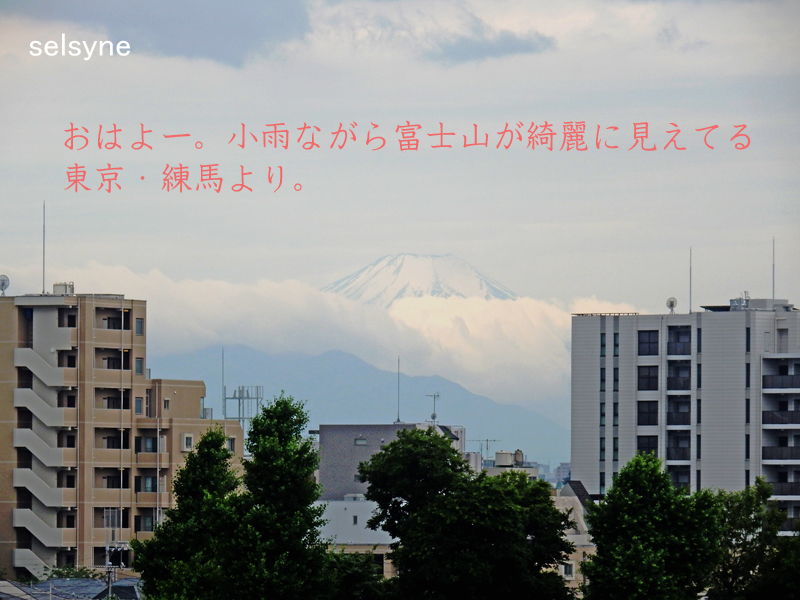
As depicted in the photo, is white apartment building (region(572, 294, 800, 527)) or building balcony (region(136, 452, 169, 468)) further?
white apartment building (region(572, 294, 800, 527))

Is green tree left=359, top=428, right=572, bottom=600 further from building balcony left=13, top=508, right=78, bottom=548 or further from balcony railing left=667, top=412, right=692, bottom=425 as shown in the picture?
balcony railing left=667, top=412, right=692, bottom=425

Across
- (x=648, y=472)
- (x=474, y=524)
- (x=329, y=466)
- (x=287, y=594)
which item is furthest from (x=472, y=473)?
(x=329, y=466)

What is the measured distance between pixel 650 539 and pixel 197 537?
17.0 meters

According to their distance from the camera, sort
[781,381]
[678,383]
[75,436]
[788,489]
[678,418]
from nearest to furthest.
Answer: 1. [75,436]
2. [788,489]
3. [781,381]
4. [678,418]
5. [678,383]

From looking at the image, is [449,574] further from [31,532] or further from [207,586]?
[31,532]

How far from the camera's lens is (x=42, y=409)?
273 feet

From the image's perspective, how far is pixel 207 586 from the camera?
50.5 m

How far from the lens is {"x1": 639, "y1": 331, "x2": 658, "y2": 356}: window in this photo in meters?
91.3

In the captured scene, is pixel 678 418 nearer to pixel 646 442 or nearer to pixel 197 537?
pixel 646 442

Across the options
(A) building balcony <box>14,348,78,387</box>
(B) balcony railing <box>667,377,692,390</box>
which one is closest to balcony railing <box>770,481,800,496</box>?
(B) balcony railing <box>667,377,692,390</box>

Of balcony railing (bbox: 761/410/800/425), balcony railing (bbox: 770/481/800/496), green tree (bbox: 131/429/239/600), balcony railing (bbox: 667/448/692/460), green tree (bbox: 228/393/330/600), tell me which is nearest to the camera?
green tree (bbox: 228/393/330/600)

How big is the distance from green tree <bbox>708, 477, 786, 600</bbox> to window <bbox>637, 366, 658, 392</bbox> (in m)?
31.8

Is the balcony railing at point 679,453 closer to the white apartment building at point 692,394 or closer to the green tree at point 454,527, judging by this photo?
the white apartment building at point 692,394

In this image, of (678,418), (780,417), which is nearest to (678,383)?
(678,418)
